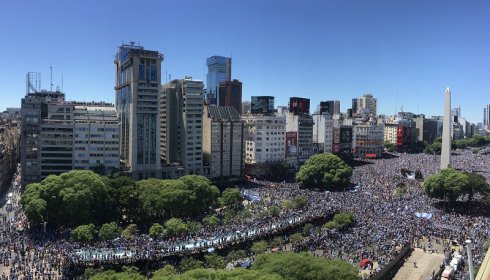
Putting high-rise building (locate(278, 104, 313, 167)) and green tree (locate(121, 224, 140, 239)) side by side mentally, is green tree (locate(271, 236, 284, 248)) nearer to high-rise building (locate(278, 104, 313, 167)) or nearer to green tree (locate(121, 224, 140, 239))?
green tree (locate(121, 224, 140, 239))

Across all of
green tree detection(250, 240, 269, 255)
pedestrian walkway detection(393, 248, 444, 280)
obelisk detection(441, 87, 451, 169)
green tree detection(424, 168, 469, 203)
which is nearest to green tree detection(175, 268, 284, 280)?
green tree detection(250, 240, 269, 255)

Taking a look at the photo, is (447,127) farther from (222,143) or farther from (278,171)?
(222,143)

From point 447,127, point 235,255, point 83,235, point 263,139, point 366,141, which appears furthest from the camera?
point 366,141

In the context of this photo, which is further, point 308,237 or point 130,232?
point 308,237

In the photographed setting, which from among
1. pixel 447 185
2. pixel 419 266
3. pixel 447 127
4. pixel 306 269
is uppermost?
pixel 447 127

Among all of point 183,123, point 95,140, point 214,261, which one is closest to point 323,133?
point 183,123

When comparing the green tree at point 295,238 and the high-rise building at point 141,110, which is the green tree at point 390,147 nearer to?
the high-rise building at point 141,110

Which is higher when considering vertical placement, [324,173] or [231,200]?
[324,173]
